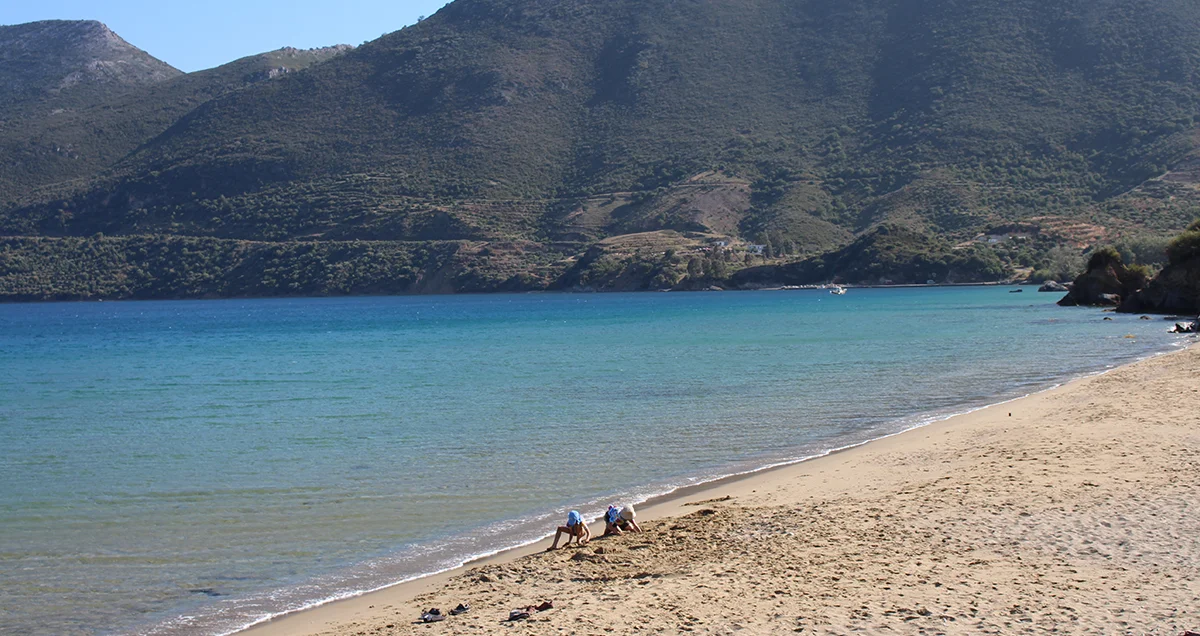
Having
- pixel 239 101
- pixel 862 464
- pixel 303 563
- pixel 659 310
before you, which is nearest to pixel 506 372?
pixel 862 464

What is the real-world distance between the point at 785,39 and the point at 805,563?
154210 millimetres

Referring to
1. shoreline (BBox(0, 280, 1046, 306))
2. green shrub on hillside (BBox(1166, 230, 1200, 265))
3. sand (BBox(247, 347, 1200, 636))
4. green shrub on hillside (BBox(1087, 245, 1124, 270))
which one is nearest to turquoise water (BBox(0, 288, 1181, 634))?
sand (BBox(247, 347, 1200, 636))

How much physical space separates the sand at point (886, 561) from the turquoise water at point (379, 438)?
1.41m

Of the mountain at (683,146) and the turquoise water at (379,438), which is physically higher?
the mountain at (683,146)

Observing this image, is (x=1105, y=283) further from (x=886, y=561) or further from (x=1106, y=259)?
(x=886, y=561)

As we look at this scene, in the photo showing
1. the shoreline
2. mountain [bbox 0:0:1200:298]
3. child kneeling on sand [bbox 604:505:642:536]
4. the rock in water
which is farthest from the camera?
mountain [bbox 0:0:1200:298]

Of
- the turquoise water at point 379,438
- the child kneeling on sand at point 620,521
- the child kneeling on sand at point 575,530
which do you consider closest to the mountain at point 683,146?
the turquoise water at point 379,438

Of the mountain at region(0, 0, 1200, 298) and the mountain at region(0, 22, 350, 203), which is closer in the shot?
the mountain at region(0, 0, 1200, 298)

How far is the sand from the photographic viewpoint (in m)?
7.48

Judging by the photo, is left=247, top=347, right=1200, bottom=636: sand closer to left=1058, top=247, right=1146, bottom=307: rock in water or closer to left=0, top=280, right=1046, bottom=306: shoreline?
left=1058, top=247, right=1146, bottom=307: rock in water

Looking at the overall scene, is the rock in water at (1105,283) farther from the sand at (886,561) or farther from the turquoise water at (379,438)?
the sand at (886,561)

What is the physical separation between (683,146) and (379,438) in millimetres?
126888

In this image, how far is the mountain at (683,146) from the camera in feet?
409

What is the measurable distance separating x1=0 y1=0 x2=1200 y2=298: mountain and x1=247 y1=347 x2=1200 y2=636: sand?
102548 mm
